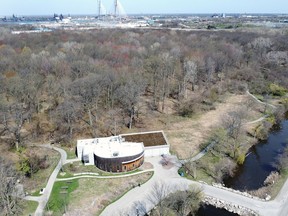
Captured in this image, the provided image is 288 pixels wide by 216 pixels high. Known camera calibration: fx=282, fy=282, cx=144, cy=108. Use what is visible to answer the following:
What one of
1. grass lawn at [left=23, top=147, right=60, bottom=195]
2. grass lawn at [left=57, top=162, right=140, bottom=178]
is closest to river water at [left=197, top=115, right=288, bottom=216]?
grass lawn at [left=57, top=162, right=140, bottom=178]

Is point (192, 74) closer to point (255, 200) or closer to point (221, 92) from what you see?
point (221, 92)

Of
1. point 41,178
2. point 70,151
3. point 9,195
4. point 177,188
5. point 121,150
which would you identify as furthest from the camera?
point 70,151

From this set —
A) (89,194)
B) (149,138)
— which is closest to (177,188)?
(89,194)

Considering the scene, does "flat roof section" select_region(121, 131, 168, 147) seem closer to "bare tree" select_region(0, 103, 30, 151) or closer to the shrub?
"bare tree" select_region(0, 103, 30, 151)

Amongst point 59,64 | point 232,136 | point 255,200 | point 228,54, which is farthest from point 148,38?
point 255,200

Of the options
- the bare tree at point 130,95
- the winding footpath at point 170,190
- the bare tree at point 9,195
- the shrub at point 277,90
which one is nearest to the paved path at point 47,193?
the winding footpath at point 170,190

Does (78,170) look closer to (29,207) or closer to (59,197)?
(59,197)
